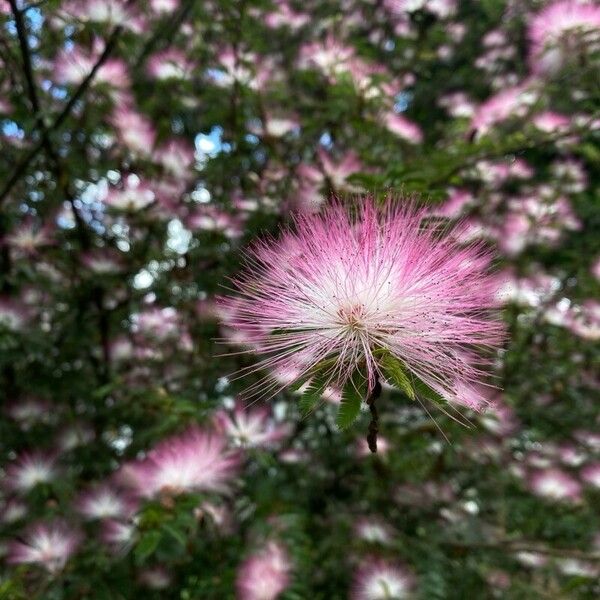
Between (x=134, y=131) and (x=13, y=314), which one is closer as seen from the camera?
(x=13, y=314)

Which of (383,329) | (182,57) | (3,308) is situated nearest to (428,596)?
(383,329)

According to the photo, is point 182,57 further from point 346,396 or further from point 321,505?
point 346,396

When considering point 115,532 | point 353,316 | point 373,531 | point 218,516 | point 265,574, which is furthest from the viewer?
point 373,531

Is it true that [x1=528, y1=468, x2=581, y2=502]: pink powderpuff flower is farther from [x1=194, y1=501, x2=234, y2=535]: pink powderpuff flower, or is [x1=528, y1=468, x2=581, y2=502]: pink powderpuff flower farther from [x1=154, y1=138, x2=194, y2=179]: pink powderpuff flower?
[x1=154, y1=138, x2=194, y2=179]: pink powderpuff flower

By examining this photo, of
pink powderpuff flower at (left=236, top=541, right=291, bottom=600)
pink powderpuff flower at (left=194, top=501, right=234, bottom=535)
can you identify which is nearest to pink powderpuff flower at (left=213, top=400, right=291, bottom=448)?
pink powderpuff flower at (left=194, top=501, right=234, bottom=535)

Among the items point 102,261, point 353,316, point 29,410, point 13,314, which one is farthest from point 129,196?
point 353,316

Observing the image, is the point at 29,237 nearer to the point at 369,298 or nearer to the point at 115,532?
the point at 115,532

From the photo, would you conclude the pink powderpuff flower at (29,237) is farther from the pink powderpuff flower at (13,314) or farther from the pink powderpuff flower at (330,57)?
the pink powderpuff flower at (330,57)
